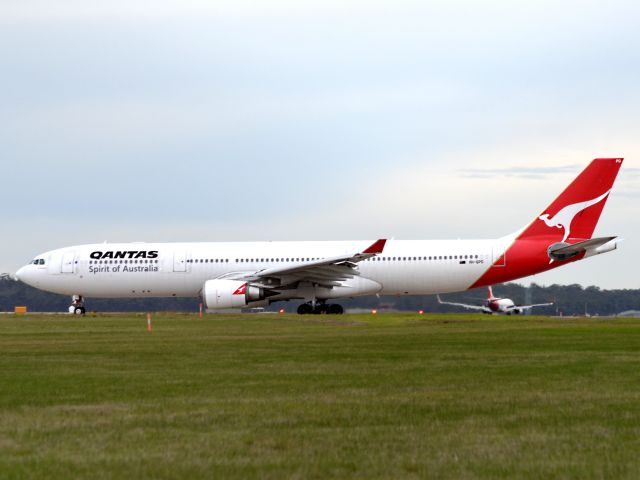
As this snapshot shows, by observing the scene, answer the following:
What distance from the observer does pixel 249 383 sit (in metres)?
13.7

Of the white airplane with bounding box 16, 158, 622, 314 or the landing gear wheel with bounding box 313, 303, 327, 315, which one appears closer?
the white airplane with bounding box 16, 158, 622, 314

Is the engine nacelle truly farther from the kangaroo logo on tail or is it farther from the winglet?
the kangaroo logo on tail

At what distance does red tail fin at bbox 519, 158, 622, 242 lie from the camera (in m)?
44.4

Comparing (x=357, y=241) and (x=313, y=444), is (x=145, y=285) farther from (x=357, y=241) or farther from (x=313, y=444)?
(x=313, y=444)

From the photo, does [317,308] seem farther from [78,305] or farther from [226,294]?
[78,305]

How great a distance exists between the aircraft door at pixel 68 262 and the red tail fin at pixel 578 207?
69.9 feet

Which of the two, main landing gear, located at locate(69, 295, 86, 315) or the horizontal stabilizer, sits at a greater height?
the horizontal stabilizer

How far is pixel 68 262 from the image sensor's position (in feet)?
156

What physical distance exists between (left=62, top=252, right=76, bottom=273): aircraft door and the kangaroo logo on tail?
874 inches

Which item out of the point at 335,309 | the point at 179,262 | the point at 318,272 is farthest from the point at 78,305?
the point at 318,272

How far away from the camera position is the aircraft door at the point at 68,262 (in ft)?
155

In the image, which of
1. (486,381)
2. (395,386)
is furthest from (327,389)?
(486,381)

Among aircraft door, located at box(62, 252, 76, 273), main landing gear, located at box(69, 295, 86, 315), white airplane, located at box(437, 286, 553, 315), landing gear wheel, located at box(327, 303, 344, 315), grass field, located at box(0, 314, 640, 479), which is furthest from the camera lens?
white airplane, located at box(437, 286, 553, 315)

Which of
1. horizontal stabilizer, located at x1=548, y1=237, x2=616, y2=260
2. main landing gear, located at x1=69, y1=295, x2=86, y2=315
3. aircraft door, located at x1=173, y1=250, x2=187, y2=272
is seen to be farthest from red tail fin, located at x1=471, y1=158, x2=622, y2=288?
main landing gear, located at x1=69, y1=295, x2=86, y2=315
